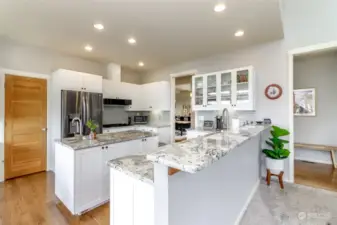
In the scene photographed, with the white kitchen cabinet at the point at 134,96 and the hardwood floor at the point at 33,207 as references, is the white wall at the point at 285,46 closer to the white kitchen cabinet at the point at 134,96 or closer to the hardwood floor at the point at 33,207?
the white kitchen cabinet at the point at 134,96

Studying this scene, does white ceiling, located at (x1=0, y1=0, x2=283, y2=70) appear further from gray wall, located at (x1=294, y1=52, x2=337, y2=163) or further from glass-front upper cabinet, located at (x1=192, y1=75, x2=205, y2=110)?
gray wall, located at (x1=294, y1=52, x2=337, y2=163)

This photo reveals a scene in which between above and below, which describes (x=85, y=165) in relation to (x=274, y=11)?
below

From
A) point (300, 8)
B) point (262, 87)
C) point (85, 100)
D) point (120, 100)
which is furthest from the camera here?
point (120, 100)

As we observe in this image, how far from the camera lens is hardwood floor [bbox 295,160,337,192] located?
9.90 feet

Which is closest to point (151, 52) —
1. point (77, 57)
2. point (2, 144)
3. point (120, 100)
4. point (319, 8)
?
point (120, 100)

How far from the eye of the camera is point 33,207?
2314mm

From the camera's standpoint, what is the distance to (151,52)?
13.0ft

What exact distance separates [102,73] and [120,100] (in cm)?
96

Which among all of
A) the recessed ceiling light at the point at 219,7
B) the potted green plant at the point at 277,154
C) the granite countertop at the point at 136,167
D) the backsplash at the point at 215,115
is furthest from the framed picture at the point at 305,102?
the granite countertop at the point at 136,167

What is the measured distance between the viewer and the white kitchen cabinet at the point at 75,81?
12.0ft

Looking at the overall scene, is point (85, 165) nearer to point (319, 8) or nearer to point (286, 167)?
point (286, 167)

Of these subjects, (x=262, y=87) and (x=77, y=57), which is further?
(x=77, y=57)

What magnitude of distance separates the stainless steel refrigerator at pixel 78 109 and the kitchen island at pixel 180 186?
102 inches

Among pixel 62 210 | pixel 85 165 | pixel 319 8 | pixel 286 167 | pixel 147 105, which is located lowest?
pixel 62 210
